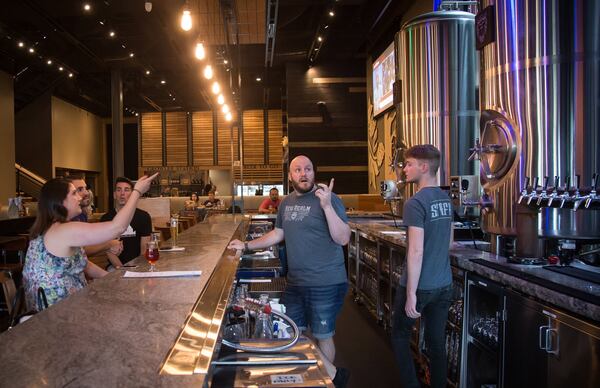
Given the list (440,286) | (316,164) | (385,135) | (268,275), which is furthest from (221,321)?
(316,164)

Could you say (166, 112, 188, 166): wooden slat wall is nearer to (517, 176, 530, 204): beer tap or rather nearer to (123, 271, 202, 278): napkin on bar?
(123, 271, 202, 278): napkin on bar

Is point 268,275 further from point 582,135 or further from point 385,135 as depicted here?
point 385,135

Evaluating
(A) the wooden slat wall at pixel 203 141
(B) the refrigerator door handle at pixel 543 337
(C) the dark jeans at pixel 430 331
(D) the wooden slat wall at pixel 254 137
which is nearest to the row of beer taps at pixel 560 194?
(B) the refrigerator door handle at pixel 543 337

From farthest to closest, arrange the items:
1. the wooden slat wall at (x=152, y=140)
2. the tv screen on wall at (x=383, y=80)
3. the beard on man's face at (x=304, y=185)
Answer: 1. the wooden slat wall at (x=152, y=140)
2. the tv screen on wall at (x=383, y=80)
3. the beard on man's face at (x=304, y=185)

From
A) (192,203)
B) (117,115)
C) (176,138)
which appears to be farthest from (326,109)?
(176,138)

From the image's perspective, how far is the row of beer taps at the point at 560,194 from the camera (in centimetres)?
229

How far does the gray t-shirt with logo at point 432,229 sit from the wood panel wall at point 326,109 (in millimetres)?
8311

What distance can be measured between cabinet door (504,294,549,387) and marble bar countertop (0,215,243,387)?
1583 millimetres

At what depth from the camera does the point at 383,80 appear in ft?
29.0

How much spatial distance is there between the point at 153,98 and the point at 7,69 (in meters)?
4.37

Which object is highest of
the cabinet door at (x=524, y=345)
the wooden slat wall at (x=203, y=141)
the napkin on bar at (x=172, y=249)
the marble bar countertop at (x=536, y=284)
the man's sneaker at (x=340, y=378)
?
the wooden slat wall at (x=203, y=141)

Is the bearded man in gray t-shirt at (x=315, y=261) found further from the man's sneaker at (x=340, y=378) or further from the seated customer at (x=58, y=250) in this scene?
the seated customer at (x=58, y=250)

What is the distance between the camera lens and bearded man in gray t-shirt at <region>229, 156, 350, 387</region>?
118 inches

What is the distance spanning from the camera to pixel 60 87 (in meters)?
14.7
